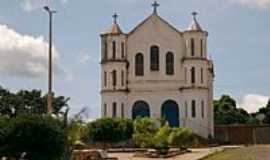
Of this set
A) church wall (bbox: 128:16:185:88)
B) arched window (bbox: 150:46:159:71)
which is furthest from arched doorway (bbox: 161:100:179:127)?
arched window (bbox: 150:46:159:71)

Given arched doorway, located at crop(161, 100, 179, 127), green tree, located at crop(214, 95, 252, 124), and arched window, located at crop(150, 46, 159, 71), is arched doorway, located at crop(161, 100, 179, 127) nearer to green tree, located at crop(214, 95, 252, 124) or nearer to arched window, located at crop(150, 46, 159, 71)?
arched window, located at crop(150, 46, 159, 71)

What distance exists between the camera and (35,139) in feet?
120

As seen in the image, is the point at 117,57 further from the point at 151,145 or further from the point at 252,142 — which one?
the point at 151,145

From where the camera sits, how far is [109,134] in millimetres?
71688

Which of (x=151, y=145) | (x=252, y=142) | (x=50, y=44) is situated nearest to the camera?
(x=50, y=44)

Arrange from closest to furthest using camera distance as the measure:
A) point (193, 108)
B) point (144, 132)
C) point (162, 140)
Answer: point (162, 140), point (144, 132), point (193, 108)

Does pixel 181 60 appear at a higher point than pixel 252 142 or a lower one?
higher

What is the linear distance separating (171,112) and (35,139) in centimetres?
4694

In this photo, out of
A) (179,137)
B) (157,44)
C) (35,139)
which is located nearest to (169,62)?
(157,44)

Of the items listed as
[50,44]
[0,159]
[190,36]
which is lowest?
[0,159]

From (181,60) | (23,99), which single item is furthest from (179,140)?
(23,99)

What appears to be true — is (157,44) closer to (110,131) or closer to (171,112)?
(171,112)

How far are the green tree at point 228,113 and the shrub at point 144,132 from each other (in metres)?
47.6

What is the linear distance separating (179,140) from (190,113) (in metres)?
22.0
